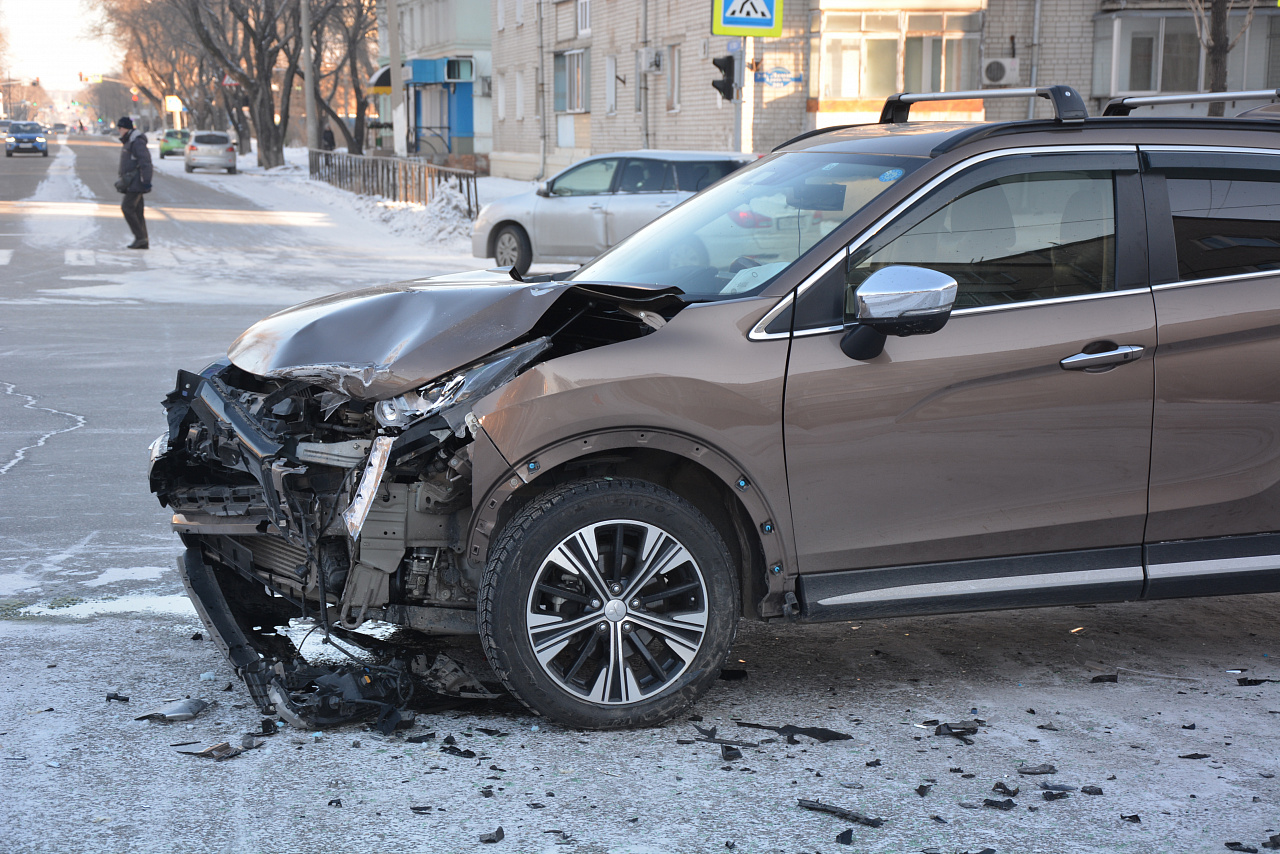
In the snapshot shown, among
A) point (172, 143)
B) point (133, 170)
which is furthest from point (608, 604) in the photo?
point (172, 143)

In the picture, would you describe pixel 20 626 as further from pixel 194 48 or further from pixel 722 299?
pixel 194 48

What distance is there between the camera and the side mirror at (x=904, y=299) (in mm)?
3730

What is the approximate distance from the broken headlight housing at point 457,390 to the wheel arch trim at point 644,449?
217mm

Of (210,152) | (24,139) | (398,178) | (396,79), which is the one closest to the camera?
(398,178)

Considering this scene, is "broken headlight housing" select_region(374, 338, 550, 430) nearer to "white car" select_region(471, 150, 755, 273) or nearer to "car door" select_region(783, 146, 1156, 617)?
"car door" select_region(783, 146, 1156, 617)

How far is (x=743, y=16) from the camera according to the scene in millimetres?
14727

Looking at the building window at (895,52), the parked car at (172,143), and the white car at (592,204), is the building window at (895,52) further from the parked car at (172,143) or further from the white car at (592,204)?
the parked car at (172,143)

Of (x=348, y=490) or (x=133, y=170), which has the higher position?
(x=133, y=170)

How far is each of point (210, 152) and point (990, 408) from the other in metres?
50.7

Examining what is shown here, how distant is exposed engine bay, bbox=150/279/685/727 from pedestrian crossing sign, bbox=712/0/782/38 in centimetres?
1131

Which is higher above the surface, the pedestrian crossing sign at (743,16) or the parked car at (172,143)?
the parked car at (172,143)

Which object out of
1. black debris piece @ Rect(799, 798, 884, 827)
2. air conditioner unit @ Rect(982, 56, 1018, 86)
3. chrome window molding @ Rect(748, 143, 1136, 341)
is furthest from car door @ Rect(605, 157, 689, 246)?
black debris piece @ Rect(799, 798, 884, 827)

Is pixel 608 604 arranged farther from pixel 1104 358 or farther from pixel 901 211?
pixel 1104 358

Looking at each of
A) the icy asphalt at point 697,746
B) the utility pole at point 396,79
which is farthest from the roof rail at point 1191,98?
the utility pole at point 396,79
